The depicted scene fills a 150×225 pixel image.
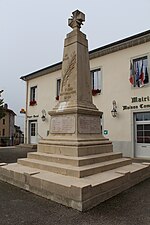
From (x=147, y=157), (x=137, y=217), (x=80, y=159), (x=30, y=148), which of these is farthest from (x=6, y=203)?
(x=30, y=148)

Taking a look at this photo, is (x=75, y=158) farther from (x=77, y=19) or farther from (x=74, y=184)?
(x=77, y=19)

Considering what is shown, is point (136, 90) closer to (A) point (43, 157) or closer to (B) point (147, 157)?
(B) point (147, 157)

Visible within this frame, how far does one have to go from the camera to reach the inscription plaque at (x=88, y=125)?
5668mm

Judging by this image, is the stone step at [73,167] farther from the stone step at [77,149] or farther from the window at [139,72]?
the window at [139,72]

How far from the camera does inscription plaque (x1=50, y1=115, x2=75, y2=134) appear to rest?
18.6 ft

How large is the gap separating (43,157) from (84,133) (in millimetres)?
1319

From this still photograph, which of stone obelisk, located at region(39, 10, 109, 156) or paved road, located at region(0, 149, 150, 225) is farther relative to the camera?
stone obelisk, located at region(39, 10, 109, 156)

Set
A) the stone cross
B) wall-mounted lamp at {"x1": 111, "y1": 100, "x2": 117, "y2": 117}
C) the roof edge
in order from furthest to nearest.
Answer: wall-mounted lamp at {"x1": 111, "y1": 100, "x2": 117, "y2": 117} → the roof edge → the stone cross

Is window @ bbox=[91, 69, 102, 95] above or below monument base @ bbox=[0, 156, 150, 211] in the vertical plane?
above

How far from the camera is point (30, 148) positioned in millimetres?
14961

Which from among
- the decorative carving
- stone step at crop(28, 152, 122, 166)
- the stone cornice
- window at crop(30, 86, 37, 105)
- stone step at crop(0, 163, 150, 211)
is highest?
the stone cornice

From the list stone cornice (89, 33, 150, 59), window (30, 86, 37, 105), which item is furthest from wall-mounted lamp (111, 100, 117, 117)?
window (30, 86, 37, 105)

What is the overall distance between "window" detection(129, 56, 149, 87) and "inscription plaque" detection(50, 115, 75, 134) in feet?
19.6

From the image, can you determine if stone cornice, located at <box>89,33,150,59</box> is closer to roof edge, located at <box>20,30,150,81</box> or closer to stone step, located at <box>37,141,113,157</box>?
roof edge, located at <box>20,30,150,81</box>
